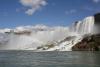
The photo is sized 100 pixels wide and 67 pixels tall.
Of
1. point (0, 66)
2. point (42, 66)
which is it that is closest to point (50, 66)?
point (42, 66)

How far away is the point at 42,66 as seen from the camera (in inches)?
2518

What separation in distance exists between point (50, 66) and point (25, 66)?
552 centimetres

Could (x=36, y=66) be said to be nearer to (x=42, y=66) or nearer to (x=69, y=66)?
(x=42, y=66)

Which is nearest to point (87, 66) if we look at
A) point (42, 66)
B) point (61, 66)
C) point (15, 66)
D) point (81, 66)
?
point (81, 66)

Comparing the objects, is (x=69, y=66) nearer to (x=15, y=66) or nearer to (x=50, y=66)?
(x=50, y=66)

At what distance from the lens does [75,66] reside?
6319 centimetres

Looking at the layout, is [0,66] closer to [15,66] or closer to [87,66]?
[15,66]

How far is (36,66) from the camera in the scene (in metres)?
63.8

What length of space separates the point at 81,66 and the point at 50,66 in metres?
6.80

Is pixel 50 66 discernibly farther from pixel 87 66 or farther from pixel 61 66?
pixel 87 66

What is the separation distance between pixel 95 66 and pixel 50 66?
9.80 meters

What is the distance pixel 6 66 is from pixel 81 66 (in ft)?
55.2

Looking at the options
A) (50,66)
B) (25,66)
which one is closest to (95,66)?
(50,66)

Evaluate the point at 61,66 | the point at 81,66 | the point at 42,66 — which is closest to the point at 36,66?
the point at 42,66
